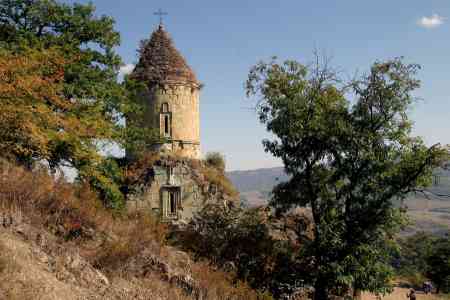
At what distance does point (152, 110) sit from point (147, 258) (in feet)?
39.5

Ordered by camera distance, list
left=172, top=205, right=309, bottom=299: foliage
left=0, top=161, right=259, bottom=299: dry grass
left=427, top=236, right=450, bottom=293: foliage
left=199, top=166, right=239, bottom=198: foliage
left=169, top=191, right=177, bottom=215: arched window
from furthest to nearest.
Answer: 1. left=427, top=236, right=450, bottom=293: foliage
2. left=199, top=166, right=239, bottom=198: foliage
3. left=169, top=191, right=177, bottom=215: arched window
4. left=172, top=205, right=309, bottom=299: foliage
5. left=0, top=161, right=259, bottom=299: dry grass

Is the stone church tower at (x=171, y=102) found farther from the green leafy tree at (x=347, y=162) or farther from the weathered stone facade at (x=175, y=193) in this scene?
the green leafy tree at (x=347, y=162)

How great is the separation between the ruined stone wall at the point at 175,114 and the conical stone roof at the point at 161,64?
45 cm

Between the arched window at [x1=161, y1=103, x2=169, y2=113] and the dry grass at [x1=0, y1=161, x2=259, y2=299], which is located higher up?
the arched window at [x1=161, y1=103, x2=169, y2=113]

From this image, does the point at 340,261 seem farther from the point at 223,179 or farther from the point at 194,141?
the point at 194,141

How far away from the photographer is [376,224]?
12.3 m

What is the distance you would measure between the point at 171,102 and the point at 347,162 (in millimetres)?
10154

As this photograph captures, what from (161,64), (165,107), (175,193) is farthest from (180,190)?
(161,64)

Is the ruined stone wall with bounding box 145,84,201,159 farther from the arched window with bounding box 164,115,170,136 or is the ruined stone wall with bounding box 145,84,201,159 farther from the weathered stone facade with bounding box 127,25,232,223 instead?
the arched window with bounding box 164,115,170,136

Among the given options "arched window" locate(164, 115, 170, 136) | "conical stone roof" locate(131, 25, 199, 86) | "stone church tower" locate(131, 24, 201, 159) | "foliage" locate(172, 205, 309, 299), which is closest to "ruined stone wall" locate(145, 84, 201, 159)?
"stone church tower" locate(131, 24, 201, 159)

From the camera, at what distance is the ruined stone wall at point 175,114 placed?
787 inches

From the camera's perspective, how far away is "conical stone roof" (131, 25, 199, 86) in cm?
2011

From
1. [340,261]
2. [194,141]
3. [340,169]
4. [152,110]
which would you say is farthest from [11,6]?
[340,261]

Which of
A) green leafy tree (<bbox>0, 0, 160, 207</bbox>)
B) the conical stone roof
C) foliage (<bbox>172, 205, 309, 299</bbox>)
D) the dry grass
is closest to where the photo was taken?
the dry grass
